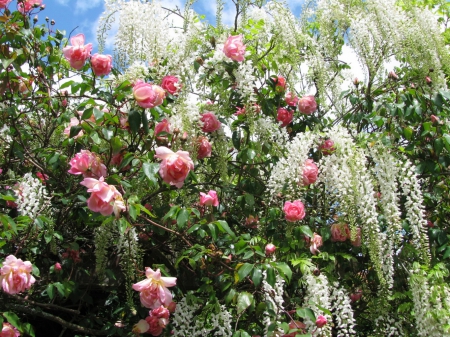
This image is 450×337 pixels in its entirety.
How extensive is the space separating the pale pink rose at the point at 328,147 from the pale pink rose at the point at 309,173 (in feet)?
0.41

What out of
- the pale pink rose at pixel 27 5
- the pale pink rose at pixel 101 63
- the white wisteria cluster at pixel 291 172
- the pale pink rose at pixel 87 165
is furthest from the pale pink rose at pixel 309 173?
the pale pink rose at pixel 27 5

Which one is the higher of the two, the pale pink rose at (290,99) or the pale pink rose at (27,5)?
the pale pink rose at (27,5)

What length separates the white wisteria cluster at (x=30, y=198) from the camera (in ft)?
6.17

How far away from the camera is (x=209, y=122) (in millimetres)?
2143

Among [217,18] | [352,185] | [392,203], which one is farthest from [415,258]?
[217,18]

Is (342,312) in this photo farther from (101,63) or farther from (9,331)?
(101,63)

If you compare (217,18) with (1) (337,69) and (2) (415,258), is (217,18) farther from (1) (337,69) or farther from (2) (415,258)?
A: (2) (415,258)

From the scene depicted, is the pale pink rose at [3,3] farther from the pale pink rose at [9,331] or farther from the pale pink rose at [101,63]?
the pale pink rose at [9,331]

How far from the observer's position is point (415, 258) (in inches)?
85.0

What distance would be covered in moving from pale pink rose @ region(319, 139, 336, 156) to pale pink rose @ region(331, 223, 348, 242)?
354mm

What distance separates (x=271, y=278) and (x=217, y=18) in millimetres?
1590

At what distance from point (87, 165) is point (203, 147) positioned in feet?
1.73

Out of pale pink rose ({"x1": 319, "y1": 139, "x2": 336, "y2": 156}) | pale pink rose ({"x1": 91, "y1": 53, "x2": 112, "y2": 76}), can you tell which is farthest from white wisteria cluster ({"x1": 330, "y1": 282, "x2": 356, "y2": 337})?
pale pink rose ({"x1": 91, "y1": 53, "x2": 112, "y2": 76})

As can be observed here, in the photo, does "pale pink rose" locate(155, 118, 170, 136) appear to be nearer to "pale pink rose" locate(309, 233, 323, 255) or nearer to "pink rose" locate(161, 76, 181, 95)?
"pink rose" locate(161, 76, 181, 95)
